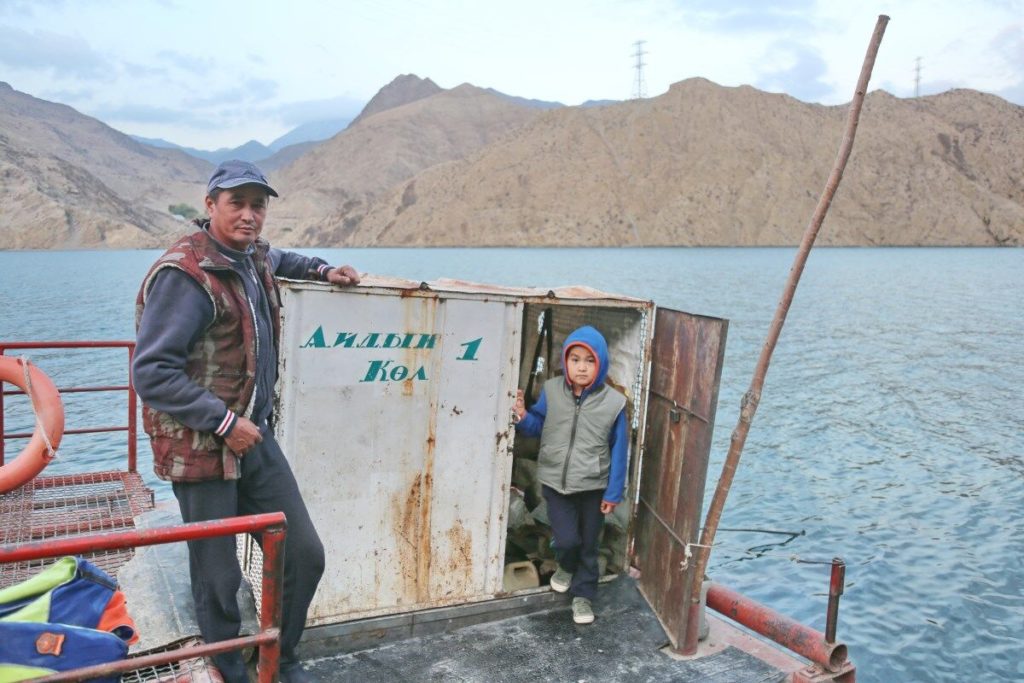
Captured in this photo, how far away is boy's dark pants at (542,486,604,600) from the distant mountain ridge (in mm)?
110413

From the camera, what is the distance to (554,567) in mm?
5797

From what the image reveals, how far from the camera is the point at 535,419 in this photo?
5.25m

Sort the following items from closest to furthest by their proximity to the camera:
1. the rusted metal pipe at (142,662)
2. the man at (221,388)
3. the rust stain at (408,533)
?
the rusted metal pipe at (142,662) < the man at (221,388) < the rust stain at (408,533)

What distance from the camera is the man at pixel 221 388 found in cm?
324

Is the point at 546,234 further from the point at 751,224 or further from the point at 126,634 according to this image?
the point at 126,634

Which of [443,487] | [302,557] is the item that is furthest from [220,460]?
[443,487]

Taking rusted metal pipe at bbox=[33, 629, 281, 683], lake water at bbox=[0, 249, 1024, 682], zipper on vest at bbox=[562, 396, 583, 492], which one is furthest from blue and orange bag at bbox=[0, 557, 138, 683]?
lake water at bbox=[0, 249, 1024, 682]

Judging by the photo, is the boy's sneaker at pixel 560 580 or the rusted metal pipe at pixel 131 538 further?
the boy's sneaker at pixel 560 580

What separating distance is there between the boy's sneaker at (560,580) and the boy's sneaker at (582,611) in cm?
12

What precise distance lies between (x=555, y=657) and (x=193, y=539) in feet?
8.99

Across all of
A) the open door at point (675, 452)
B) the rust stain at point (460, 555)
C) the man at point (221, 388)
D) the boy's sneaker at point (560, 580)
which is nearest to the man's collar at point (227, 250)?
the man at point (221, 388)

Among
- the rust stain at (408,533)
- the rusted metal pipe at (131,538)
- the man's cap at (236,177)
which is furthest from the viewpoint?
the rust stain at (408,533)

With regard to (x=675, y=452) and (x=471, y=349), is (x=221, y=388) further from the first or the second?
(x=675, y=452)

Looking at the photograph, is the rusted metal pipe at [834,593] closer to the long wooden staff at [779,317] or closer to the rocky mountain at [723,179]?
the long wooden staff at [779,317]
